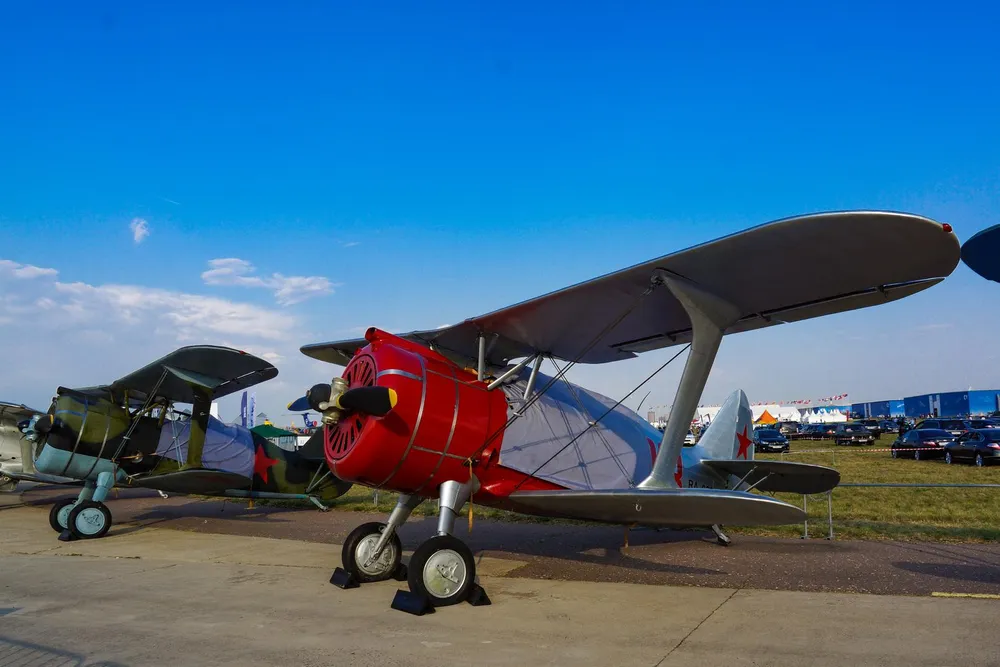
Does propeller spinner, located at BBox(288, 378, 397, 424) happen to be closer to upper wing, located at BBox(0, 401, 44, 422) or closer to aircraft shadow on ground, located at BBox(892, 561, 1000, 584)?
aircraft shadow on ground, located at BBox(892, 561, 1000, 584)

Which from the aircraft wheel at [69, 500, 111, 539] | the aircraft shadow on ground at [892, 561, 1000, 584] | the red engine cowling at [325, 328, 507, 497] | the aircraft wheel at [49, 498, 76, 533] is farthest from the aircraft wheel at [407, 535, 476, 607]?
the aircraft wheel at [49, 498, 76, 533]

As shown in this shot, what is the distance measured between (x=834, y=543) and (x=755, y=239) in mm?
6289

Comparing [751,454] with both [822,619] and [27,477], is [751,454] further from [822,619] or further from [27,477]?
[27,477]

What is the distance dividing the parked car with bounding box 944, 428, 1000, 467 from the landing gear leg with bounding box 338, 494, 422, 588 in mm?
25213

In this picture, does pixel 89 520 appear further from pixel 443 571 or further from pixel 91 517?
pixel 443 571

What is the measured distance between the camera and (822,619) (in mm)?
5359

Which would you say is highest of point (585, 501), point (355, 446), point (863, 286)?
point (863, 286)

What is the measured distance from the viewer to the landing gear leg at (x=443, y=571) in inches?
225

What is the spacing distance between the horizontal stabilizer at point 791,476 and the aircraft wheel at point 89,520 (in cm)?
964

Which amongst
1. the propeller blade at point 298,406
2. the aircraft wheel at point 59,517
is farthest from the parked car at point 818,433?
the aircraft wheel at point 59,517

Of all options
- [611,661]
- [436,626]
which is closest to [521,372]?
[436,626]

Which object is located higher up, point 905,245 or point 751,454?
point 905,245

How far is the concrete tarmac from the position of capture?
4434 mm

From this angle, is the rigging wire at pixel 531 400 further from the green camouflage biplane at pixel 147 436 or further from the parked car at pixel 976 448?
the parked car at pixel 976 448
